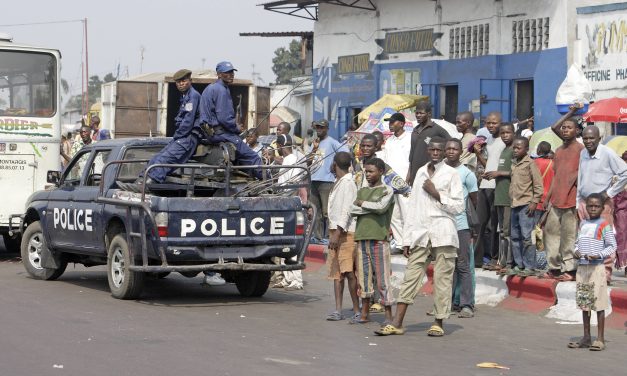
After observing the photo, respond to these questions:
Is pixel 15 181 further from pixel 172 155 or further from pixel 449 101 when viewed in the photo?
pixel 449 101

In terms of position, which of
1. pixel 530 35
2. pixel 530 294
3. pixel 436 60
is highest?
pixel 530 35

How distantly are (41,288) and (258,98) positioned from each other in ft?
43.1

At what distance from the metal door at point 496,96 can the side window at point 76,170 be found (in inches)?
524

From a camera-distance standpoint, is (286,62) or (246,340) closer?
(246,340)

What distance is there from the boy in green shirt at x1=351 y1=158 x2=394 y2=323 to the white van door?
810 cm

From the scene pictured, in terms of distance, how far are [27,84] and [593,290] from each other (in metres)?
10.8

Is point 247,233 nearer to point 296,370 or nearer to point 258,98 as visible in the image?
point 296,370

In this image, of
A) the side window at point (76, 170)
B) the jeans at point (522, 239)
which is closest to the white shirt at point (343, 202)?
the jeans at point (522, 239)

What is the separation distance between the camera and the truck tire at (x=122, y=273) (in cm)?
1211

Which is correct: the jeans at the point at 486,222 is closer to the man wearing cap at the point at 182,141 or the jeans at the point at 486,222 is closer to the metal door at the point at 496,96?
the man wearing cap at the point at 182,141

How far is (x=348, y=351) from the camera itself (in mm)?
9352

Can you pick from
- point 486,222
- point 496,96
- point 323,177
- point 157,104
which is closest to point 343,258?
point 486,222

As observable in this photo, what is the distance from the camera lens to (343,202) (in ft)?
36.4

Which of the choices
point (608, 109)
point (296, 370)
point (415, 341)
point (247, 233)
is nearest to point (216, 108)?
point (247, 233)
